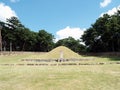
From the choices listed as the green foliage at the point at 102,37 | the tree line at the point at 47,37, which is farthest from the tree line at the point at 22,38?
the green foliage at the point at 102,37

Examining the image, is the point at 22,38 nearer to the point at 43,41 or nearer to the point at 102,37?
the point at 43,41

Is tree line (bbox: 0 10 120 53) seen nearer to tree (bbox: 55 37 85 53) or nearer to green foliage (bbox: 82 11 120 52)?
green foliage (bbox: 82 11 120 52)

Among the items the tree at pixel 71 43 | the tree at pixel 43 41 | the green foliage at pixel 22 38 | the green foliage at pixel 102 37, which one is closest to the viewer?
the green foliage at pixel 102 37

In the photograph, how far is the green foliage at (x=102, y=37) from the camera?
2140 inches

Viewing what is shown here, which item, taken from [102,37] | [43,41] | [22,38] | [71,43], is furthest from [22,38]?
[71,43]

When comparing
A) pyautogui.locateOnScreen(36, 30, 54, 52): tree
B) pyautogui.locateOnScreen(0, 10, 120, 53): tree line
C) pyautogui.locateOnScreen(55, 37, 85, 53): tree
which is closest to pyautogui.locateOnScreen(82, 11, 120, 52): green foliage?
pyautogui.locateOnScreen(0, 10, 120, 53): tree line

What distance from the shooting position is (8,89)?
9.49 meters

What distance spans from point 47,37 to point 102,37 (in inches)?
758

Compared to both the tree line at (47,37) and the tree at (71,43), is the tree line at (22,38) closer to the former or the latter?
the tree line at (47,37)

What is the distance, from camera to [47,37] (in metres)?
70.3

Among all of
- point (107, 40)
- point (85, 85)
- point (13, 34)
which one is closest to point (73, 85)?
point (85, 85)

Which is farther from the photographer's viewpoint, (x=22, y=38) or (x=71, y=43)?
(x=71, y=43)

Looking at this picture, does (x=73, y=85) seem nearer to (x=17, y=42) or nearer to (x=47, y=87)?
(x=47, y=87)

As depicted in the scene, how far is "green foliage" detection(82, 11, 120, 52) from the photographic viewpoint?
54359mm
